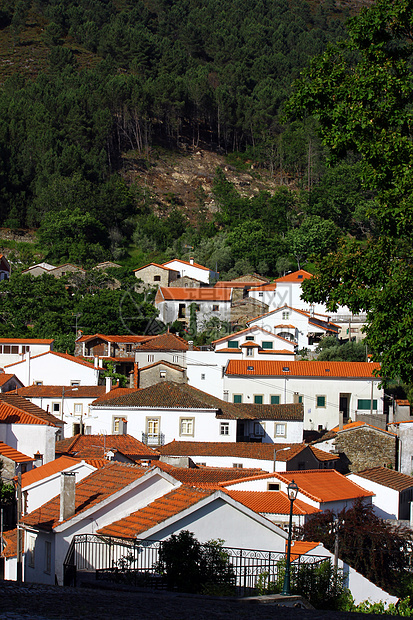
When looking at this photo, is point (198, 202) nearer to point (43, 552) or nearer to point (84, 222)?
point (84, 222)

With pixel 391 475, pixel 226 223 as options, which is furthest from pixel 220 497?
pixel 226 223

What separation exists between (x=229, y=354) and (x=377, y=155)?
39.3 m

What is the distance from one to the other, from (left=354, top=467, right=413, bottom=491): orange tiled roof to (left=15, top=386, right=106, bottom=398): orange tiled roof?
54.7ft

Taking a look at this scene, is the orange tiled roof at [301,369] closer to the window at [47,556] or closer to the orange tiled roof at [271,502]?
the orange tiled roof at [271,502]

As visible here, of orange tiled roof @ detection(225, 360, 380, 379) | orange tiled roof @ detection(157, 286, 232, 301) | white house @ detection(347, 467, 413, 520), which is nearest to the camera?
white house @ detection(347, 467, 413, 520)

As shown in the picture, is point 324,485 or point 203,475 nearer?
point 203,475

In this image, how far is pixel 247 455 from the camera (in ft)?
96.0

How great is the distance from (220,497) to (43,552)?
312cm

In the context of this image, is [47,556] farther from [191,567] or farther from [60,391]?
[60,391]

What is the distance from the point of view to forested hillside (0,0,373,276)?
85.8 meters

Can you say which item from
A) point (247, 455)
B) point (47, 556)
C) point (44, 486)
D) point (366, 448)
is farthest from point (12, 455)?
point (366, 448)

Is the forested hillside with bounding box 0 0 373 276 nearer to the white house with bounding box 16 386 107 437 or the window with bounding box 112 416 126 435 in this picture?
the white house with bounding box 16 386 107 437

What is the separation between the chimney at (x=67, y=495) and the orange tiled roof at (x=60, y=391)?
26920 mm

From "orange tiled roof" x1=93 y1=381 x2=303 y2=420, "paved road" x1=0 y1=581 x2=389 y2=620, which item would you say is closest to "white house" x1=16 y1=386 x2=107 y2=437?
"orange tiled roof" x1=93 y1=381 x2=303 y2=420
